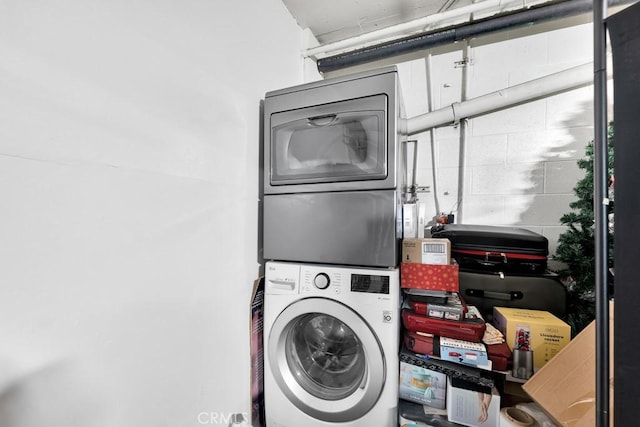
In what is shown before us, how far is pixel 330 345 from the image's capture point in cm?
143

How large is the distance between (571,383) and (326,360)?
3.37ft

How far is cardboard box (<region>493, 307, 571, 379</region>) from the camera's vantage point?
1073 millimetres

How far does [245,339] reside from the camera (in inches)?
51.9

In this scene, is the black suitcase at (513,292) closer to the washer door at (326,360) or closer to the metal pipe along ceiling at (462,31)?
the washer door at (326,360)

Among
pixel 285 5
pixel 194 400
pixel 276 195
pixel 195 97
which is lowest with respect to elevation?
pixel 194 400

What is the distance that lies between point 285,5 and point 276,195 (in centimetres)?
132

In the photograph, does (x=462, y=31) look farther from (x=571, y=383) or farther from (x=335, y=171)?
(x=571, y=383)

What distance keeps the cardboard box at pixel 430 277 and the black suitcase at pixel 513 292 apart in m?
0.24

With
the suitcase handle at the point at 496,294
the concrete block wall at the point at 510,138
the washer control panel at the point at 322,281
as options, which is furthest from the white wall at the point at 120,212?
the concrete block wall at the point at 510,138

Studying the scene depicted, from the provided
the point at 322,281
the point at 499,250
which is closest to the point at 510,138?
the point at 499,250

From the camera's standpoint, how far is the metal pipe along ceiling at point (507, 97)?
1571 millimetres

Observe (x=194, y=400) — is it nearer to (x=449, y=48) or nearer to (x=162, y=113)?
(x=162, y=113)

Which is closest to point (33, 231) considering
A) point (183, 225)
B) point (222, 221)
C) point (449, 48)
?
point (183, 225)

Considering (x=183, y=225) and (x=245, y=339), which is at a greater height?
(x=183, y=225)
